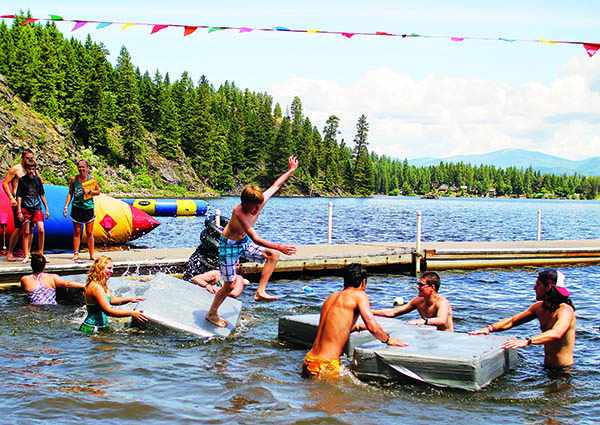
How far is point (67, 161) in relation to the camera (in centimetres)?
6775

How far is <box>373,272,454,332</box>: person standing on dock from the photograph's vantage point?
8.39 m

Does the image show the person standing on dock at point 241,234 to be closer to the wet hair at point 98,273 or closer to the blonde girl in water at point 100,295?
the blonde girl in water at point 100,295

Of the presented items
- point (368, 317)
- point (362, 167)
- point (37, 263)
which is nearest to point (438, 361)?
point (368, 317)

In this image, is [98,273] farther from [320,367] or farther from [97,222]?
[97,222]

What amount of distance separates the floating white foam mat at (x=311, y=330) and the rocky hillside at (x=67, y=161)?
47585 millimetres

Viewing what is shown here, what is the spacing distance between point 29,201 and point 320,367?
8.63 m

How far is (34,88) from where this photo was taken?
260 feet

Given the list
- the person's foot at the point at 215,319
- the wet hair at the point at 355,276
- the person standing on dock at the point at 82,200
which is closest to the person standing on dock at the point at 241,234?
the person's foot at the point at 215,319

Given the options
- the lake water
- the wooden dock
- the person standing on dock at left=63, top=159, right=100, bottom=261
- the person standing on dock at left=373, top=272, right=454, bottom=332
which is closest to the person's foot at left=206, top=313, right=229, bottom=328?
the lake water

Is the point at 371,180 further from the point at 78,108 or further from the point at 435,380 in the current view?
the point at 435,380

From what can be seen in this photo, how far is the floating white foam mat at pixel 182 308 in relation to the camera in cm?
859

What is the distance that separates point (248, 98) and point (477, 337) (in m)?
186

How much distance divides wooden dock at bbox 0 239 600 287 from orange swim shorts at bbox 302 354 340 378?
7.16m

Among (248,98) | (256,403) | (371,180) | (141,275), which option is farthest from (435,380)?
(248,98)
